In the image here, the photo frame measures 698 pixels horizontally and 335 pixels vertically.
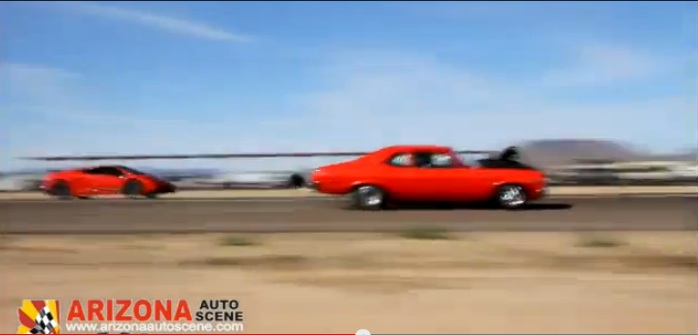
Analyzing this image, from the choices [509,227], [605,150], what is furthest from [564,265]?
[605,150]

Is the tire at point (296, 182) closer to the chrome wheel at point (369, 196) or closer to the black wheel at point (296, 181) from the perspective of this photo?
the black wheel at point (296, 181)

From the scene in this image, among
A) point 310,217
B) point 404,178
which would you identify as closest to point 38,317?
point 310,217

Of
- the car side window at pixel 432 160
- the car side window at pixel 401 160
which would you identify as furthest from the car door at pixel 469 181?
the car side window at pixel 401 160

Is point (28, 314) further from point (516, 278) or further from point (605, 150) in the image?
point (605, 150)

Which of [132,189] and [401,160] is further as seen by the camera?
[132,189]

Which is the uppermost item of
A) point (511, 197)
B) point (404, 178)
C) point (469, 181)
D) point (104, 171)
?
point (104, 171)

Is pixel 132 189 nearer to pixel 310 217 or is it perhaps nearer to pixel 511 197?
pixel 310 217

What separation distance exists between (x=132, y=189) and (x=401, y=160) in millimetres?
7031

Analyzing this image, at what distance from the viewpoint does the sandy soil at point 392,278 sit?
593 centimetres

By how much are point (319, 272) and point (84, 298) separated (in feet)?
7.36

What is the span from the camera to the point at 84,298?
6.62 metres

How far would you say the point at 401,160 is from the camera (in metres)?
14.1

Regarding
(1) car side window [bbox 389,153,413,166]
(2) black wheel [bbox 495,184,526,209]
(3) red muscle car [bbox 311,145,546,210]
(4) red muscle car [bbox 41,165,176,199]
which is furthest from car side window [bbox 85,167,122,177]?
(2) black wheel [bbox 495,184,526,209]

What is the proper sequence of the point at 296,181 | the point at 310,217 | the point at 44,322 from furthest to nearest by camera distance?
1. the point at 296,181
2. the point at 310,217
3. the point at 44,322
